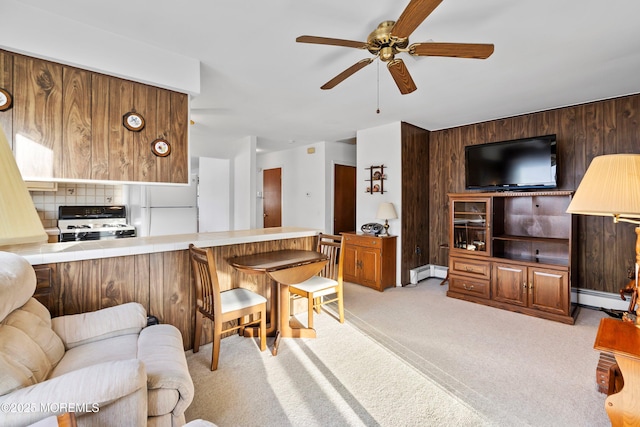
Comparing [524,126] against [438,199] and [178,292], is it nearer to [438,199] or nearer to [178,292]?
[438,199]

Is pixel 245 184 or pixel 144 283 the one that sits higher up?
pixel 245 184

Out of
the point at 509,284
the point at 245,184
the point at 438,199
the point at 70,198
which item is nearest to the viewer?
the point at 509,284

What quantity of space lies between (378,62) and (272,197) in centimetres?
463

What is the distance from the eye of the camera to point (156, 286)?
227 centimetres

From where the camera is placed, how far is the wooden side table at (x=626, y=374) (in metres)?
1.25

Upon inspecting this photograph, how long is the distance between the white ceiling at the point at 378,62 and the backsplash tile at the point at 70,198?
6.99 ft

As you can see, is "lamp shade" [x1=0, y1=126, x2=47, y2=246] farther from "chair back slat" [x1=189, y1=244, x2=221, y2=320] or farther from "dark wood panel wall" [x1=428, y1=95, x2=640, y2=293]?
"dark wood panel wall" [x1=428, y1=95, x2=640, y2=293]

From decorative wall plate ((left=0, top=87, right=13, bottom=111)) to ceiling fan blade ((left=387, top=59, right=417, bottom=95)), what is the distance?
2.50m

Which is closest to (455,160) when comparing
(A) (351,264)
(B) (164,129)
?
(A) (351,264)

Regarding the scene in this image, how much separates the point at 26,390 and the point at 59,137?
178 centimetres

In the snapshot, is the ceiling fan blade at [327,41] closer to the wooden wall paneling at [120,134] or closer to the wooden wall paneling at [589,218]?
the wooden wall paneling at [120,134]

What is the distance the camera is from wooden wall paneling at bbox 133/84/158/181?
2.40 m

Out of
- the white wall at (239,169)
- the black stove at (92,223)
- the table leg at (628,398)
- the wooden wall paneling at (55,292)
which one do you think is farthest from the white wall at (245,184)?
the table leg at (628,398)

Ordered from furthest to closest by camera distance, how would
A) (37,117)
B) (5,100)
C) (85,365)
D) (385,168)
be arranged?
(385,168) → (37,117) → (5,100) → (85,365)
